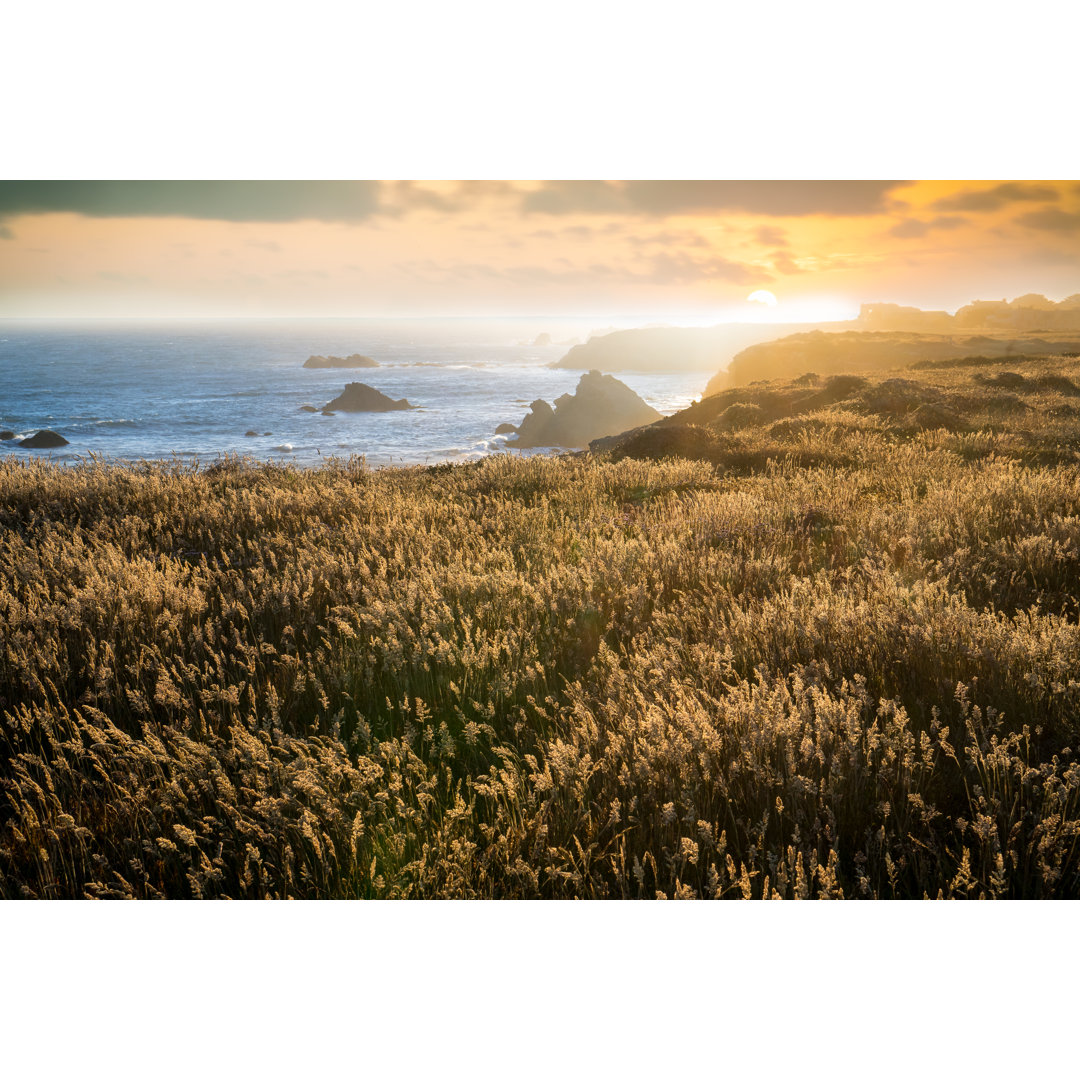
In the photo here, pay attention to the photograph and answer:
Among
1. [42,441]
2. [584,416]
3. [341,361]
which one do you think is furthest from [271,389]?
[42,441]

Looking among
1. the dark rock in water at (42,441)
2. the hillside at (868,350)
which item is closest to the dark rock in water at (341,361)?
the hillside at (868,350)

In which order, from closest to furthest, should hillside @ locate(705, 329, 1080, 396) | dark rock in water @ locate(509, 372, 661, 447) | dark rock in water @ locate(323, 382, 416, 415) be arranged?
hillside @ locate(705, 329, 1080, 396) < dark rock in water @ locate(323, 382, 416, 415) < dark rock in water @ locate(509, 372, 661, 447)

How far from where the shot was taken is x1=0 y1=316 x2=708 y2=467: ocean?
31.4m

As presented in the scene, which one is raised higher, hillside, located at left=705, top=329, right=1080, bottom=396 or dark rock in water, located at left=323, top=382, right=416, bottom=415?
hillside, located at left=705, top=329, right=1080, bottom=396

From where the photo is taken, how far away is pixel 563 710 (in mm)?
2598

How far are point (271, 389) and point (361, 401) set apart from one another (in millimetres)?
13168

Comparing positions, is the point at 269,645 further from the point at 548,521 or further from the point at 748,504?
the point at 748,504

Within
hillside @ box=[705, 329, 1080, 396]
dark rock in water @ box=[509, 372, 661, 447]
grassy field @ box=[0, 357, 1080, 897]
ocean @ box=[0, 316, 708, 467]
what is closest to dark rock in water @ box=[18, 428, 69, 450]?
ocean @ box=[0, 316, 708, 467]

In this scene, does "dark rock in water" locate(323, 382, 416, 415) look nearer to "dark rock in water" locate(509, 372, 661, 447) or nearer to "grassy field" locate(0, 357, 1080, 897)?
"dark rock in water" locate(509, 372, 661, 447)

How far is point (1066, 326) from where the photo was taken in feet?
52.5

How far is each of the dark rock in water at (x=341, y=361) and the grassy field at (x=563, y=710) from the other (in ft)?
210

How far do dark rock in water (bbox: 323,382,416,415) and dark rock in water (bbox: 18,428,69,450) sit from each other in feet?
62.2

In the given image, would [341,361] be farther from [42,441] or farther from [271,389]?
[42,441]
